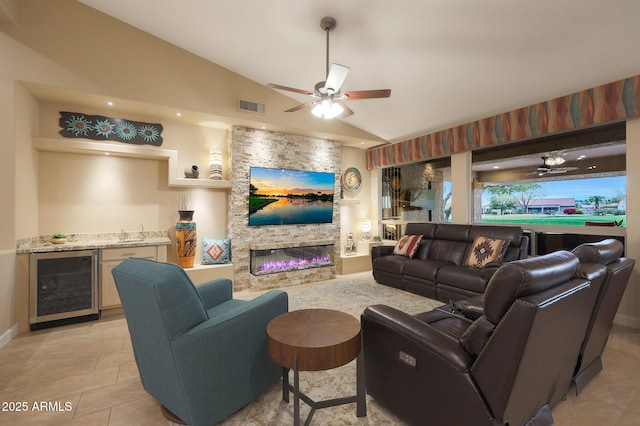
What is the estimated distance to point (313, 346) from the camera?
62.6 inches

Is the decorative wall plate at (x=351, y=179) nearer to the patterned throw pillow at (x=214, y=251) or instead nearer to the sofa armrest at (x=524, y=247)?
the patterned throw pillow at (x=214, y=251)

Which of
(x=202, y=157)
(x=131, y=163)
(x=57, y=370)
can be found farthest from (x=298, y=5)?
(x=57, y=370)

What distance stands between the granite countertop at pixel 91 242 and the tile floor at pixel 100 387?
96cm

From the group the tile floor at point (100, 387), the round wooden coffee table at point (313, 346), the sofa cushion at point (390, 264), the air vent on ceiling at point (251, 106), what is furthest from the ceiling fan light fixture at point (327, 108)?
the tile floor at point (100, 387)

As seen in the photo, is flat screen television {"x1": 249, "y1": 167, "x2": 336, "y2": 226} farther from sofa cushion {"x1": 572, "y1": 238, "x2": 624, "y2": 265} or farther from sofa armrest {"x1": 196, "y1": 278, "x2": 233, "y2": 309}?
sofa cushion {"x1": 572, "y1": 238, "x2": 624, "y2": 265}

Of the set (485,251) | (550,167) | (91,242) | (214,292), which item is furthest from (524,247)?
(91,242)

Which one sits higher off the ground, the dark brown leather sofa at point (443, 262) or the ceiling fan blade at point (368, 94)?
the ceiling fan blade at point (368, 94)

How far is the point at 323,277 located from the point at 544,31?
4.48 meters

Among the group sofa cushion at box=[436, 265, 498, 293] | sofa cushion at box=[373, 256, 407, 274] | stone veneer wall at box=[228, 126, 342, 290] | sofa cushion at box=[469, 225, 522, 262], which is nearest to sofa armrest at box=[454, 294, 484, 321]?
sofa cushion at box=[436, 265, 498, 293]

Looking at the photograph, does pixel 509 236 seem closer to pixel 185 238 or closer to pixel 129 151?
pixel 185 238

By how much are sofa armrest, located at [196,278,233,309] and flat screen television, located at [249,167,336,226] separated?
2385mm

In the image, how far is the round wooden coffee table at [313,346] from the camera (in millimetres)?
1583

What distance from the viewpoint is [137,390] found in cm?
216

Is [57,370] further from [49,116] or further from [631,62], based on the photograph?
[631,62]
